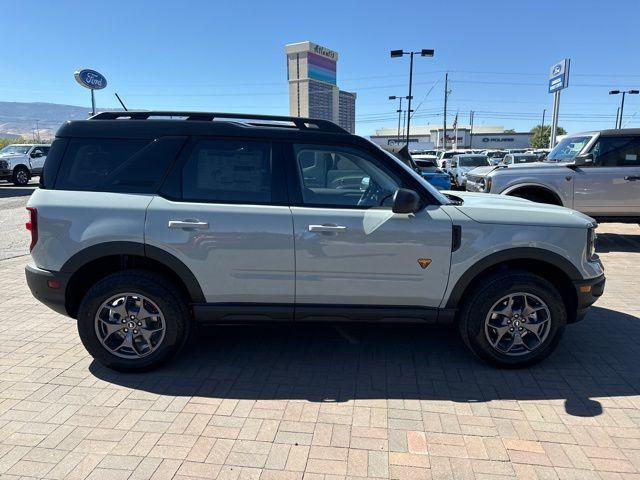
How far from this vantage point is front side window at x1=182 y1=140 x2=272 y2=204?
3480mm

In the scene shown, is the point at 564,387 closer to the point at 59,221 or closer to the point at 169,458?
the point at 169,458

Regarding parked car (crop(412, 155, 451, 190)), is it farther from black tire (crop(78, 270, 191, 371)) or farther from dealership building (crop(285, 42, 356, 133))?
dealership building (crop(285, 42, 356, 133))

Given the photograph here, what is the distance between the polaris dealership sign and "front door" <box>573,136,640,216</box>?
13741 millimetres

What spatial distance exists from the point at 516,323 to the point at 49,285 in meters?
3.58

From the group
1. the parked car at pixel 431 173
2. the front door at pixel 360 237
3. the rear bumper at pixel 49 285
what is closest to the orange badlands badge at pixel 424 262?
the front door at pixel 360 237

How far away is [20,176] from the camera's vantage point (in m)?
21.0

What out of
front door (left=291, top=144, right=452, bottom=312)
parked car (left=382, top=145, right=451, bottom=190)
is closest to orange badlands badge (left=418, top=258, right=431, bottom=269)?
front door (left=291, top=144, right=452, bottom=312)

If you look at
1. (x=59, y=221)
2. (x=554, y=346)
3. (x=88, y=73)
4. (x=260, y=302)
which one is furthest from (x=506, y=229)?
(x=88, y=73)

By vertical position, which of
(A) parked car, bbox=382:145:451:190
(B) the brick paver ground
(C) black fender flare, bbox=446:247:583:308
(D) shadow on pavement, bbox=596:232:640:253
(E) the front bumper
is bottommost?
(B) the brick paver ground

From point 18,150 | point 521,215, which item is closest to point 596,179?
point 521,215

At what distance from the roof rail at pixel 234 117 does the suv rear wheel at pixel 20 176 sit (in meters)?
20.9

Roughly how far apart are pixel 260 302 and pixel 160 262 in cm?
81

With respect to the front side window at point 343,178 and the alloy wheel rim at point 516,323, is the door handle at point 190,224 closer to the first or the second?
the front side window at point 343,178

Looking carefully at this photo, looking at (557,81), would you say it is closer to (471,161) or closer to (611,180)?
(471,161)
